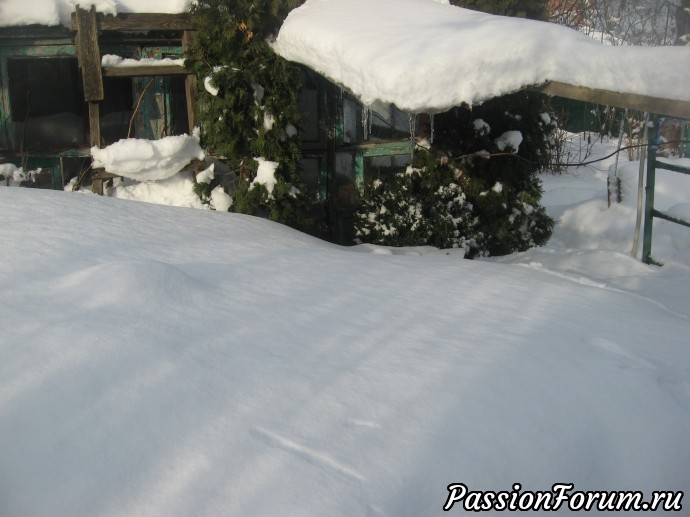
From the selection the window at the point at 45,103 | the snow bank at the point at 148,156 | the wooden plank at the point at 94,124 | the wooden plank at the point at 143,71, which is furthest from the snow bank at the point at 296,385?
the window at the point at 45,103

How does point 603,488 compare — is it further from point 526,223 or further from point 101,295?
point 526,223

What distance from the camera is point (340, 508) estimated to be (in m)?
2.16

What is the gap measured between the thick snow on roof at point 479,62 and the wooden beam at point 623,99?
0.03 meters

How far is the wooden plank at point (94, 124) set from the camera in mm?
6754

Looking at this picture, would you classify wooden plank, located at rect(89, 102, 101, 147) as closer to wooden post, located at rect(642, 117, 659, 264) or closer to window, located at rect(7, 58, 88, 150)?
window, located at rect(7, 58, 88, 150)

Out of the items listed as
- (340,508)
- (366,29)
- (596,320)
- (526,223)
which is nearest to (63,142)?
(366,29)

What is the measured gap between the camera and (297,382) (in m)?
2.68

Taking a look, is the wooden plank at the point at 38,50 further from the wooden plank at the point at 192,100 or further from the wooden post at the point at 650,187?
the wooden post at the point at 650,187

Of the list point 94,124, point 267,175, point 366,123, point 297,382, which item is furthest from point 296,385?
point 366,123

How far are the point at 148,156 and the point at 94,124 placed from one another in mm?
641

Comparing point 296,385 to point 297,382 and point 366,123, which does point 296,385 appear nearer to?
point 297,382

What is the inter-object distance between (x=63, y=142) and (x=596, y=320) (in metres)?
5.29

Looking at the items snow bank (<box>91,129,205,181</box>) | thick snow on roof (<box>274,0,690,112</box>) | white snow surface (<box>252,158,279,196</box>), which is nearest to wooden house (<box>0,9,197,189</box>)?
snow bank (<box>91,129,205,181</box>)

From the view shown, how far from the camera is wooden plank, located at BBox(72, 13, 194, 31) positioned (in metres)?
6.69
